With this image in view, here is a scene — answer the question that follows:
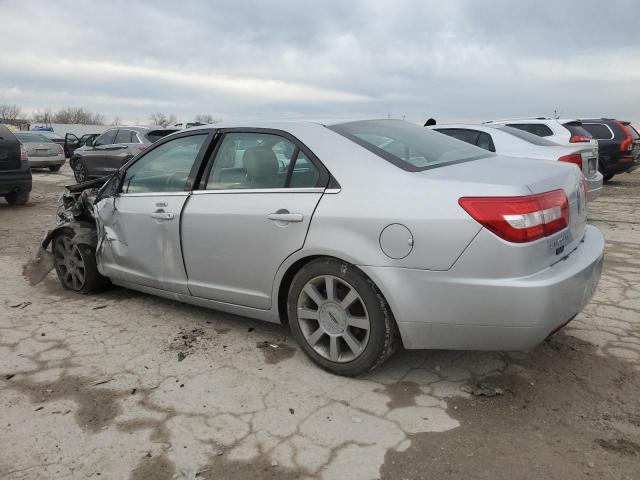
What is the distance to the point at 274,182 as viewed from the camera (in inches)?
129

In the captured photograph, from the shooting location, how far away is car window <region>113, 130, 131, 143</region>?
1337cm

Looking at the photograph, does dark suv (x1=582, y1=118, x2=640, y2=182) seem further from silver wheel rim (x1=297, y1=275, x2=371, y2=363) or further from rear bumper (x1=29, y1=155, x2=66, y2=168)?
rear bumper (x1=29, y1=155, x2=66, y2=168)

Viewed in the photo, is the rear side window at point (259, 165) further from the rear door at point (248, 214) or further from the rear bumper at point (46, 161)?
the rear bumper at point (46, 161)

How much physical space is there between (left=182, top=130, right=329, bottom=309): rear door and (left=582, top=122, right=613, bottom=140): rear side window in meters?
11.7

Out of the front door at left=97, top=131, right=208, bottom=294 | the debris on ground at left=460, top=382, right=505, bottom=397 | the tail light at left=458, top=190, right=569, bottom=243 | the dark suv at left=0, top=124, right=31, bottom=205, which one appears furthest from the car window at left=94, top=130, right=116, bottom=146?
the tail light at left=458, top=190, right=569, bottom=243

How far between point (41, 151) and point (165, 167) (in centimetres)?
1585

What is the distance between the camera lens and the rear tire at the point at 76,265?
459 cm

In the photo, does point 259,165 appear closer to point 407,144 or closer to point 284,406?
point 407,144

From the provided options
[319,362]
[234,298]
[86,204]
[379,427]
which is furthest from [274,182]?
[86,204]

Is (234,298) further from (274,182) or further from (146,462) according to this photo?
(146,462)

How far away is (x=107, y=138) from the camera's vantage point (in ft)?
46.6

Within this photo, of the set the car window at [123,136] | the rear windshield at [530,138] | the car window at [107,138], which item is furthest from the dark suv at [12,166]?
the rear windshield at [530,138]

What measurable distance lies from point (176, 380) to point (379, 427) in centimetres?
123

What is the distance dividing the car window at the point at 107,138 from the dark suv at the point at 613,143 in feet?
38.6
